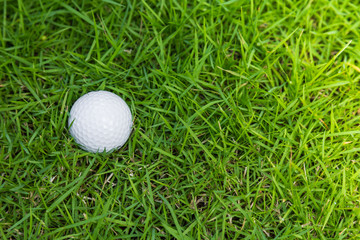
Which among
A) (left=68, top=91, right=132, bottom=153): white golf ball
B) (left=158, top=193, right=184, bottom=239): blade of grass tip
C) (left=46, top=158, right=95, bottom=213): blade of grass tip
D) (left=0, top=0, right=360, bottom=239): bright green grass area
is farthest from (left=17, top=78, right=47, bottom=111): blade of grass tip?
(left=158, top=193, right=184, bottom=239): blade of grass tip

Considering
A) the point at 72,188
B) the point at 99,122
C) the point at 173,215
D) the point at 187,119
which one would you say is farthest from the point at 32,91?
the point at 173,215

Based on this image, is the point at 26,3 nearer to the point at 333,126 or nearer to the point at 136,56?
the point at 136,56

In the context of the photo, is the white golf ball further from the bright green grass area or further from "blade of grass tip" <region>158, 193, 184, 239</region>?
"blade of grass tip" <region>158, 193, 184, 239</region>

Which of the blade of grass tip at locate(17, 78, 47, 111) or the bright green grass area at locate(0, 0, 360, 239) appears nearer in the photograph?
the bright green grass area at locate(0, 0, 360, 239)

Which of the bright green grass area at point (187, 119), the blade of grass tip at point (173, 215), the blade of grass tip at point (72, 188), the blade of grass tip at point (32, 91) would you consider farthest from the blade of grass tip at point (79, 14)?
the blade of grass tip at point (173, 215)

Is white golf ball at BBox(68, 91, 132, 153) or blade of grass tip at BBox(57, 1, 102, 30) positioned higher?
blade of grass tip at BBox(57, 1, 102, 30)

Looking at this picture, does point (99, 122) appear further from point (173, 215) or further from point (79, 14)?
point (79, 14)

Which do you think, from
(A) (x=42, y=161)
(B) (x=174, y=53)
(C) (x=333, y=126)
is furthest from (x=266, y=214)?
(A) (x=42, y=161)
